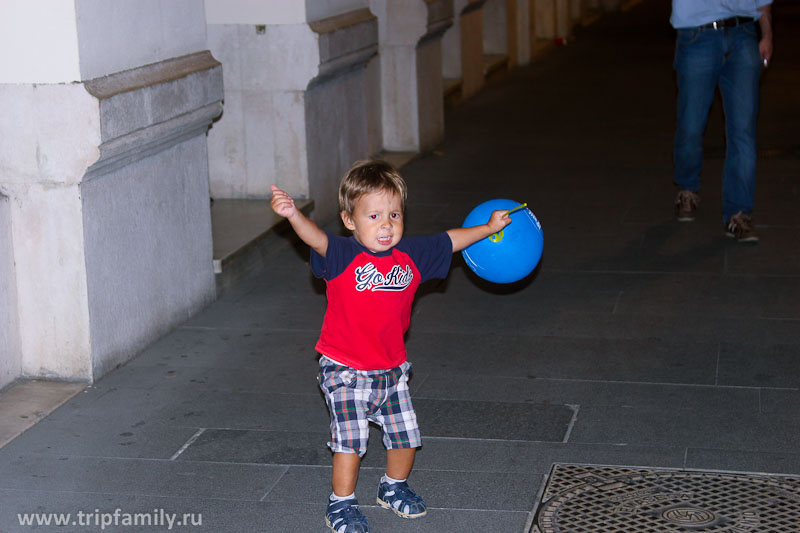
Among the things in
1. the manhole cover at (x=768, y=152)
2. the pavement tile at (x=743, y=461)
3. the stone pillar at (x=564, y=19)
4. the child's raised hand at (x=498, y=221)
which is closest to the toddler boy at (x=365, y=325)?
the child's raised hand at (x=498, y=221)

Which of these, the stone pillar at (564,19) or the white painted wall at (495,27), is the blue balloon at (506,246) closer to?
the white painted wall at (495,27)

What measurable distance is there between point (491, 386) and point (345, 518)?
1.59 meters

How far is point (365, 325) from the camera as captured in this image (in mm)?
4195

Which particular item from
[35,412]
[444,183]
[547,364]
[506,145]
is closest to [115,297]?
[35,412]

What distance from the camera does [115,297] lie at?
5.79 m

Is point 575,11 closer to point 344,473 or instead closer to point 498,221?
point 498,221

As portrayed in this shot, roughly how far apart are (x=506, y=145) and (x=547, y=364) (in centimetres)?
641

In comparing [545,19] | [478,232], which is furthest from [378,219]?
[545,19]

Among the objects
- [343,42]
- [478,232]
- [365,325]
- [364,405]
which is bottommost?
[364,405]

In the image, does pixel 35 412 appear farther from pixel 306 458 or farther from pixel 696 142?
pixel 696 142

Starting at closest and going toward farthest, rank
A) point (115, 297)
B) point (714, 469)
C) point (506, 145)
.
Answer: point (714, 469)
point (115, 297)
point (506, 145)

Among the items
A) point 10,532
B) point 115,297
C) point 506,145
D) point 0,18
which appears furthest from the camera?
point 506,145

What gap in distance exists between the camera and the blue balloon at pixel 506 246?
4.75 metres

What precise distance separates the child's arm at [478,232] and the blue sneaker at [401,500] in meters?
0.91
